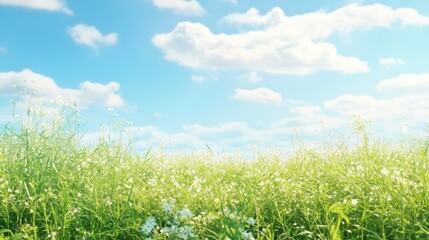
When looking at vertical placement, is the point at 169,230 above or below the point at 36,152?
below

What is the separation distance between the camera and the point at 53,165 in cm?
670

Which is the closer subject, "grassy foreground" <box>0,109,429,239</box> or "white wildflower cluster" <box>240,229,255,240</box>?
"white wildflower cluster" <box>240,229,255,240</box>

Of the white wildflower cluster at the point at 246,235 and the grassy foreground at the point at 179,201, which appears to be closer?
the white wildflower cluster at the point at 246,235

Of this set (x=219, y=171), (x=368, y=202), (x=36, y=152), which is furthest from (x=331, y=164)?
(x=36, y=152)

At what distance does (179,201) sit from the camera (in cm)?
577

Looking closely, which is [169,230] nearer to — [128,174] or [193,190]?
[193,190]

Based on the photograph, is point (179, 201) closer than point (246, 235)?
No

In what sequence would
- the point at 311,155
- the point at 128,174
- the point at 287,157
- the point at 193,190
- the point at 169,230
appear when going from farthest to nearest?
the point at 287,157 → the point at 311,155 → the point at 128,174 → the point at 193,190 → the point at 169,230

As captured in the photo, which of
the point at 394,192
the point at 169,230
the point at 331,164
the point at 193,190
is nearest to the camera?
the point at 169,230

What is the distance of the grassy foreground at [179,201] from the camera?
4.77 metres

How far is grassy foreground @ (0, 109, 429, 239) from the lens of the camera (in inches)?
188

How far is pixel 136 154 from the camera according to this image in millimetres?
8180

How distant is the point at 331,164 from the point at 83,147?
401cm

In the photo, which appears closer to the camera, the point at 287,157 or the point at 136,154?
the point at 136,154
